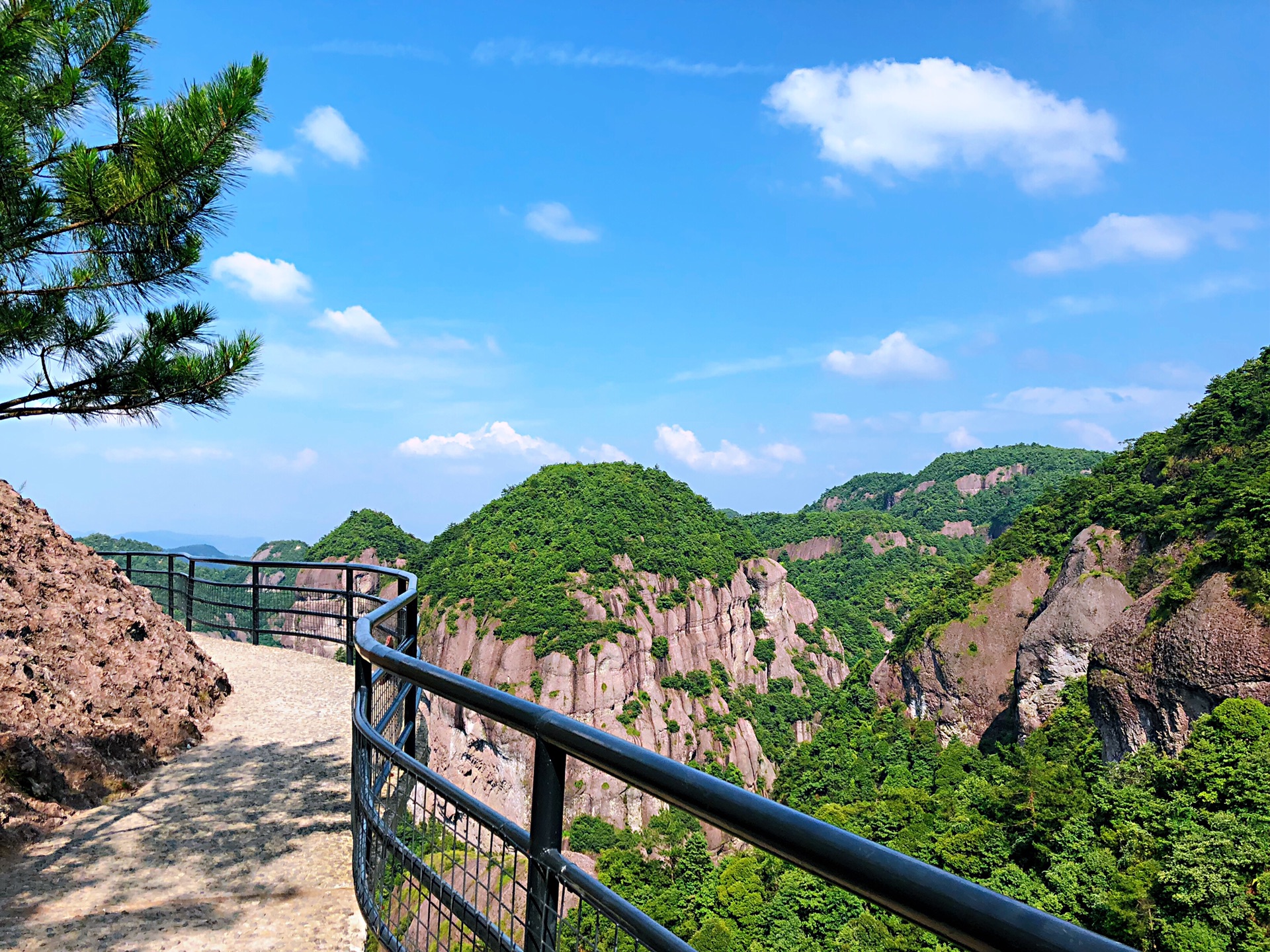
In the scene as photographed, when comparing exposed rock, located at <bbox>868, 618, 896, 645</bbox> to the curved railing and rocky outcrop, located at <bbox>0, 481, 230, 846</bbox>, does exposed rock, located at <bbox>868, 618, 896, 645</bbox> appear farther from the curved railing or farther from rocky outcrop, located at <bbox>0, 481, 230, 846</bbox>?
the curved railing

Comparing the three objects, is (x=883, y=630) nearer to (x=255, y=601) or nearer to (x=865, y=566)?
(x=865, y=566)

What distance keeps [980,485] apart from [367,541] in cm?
12392

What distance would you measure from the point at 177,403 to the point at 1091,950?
578 cm

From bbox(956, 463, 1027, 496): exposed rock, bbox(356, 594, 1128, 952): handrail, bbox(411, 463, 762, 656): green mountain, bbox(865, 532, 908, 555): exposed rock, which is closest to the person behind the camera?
bbox(356, 594, 1128, 952): handrail

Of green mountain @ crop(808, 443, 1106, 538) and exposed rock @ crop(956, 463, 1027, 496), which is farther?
exposed rock @ crop(956, 463, 1027, 496)

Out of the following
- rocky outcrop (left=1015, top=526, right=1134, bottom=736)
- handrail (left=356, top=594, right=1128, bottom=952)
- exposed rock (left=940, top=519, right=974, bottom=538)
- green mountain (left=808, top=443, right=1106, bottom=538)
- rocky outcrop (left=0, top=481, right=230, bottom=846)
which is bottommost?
rocky outcrop (left=1015, top=526, right=1134, bottom=736)

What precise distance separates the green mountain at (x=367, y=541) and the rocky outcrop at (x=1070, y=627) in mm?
58491

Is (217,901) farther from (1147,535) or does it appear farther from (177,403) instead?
(1147,535)

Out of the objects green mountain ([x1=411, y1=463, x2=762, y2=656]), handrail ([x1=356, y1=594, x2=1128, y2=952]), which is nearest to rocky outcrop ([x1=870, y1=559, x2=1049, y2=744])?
green mountain ([x1=411, y1=463, x2=762, y2=656])

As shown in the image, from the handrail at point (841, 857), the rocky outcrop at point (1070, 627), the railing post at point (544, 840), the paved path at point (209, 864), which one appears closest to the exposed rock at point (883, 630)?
the rocky outcrop at point (1070, 627)

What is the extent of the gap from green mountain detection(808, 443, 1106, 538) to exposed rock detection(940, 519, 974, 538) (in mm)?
643

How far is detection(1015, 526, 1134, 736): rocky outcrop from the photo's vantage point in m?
33.5

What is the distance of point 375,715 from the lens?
3898mm

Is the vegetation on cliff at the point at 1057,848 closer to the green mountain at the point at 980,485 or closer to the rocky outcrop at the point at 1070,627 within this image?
the rocky outcrop at the point at 1070,627
